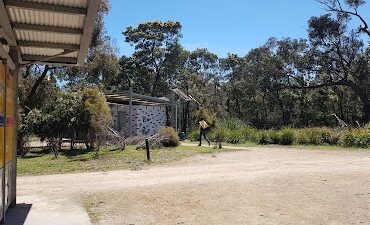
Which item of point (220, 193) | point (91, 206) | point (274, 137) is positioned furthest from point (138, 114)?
point (91, 206)

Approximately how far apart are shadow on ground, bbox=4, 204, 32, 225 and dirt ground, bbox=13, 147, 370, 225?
21.8 inches

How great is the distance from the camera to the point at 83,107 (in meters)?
21.3

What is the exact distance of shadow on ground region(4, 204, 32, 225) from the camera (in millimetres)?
6764

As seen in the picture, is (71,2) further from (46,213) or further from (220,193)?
(220,193)

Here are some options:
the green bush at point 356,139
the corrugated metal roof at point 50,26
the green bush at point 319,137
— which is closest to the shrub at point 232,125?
the green bush at point 319,137

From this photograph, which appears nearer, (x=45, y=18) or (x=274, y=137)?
(x=45, y=18)

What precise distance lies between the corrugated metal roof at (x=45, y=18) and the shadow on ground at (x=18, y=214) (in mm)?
3082

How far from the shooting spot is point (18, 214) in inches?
285

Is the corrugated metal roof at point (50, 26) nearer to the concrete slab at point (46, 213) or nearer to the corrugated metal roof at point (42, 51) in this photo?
the corrugated metal roof at point (42, 51)

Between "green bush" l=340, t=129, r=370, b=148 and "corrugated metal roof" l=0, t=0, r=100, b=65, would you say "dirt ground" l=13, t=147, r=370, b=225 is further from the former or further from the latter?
"green bush" l=340, t=129, r=370, b=148

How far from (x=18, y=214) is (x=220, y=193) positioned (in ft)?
13.2

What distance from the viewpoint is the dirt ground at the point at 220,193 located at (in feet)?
23.5

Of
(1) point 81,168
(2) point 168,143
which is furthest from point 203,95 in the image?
(1) point 81,168

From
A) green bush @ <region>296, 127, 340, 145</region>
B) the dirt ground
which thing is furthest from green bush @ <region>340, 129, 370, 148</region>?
the dirt ground
